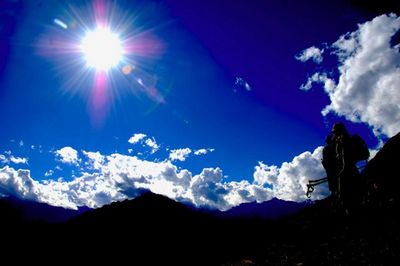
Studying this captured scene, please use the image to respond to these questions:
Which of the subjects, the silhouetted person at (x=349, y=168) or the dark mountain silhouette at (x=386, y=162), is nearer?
the silhouetted person at (x=349, y=168)

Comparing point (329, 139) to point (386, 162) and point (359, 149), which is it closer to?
point (359, 149)

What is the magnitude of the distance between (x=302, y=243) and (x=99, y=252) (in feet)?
162

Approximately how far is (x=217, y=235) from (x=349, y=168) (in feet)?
42.3

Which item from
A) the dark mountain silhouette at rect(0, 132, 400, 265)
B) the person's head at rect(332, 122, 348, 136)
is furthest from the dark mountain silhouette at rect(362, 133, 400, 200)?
the person's head at rect(332, 122, 348, 136)

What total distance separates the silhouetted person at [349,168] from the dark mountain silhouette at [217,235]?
551mm

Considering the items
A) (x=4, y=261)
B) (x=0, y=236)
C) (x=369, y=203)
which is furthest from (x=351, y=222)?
(x=0, y=236)

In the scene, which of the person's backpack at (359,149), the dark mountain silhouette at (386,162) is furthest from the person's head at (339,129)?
the dark mountain silhouette at (386,162)

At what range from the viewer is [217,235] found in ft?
71.2

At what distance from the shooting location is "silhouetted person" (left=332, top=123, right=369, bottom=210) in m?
11.7

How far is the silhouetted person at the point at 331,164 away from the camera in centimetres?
1307

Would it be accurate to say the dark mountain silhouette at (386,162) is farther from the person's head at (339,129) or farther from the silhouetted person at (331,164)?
the person's head at (339,129)

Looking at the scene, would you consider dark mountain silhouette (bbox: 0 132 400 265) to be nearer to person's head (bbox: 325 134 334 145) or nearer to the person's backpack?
the person's backpack

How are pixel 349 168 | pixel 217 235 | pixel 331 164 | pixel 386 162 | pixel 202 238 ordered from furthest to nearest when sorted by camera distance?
1. pixel 202 238
2. pixel 386 162
3. pixel 217 235
4. pixel 331 164
5. pixel 349 168

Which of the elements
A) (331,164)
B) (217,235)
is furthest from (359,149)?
(217,235)
